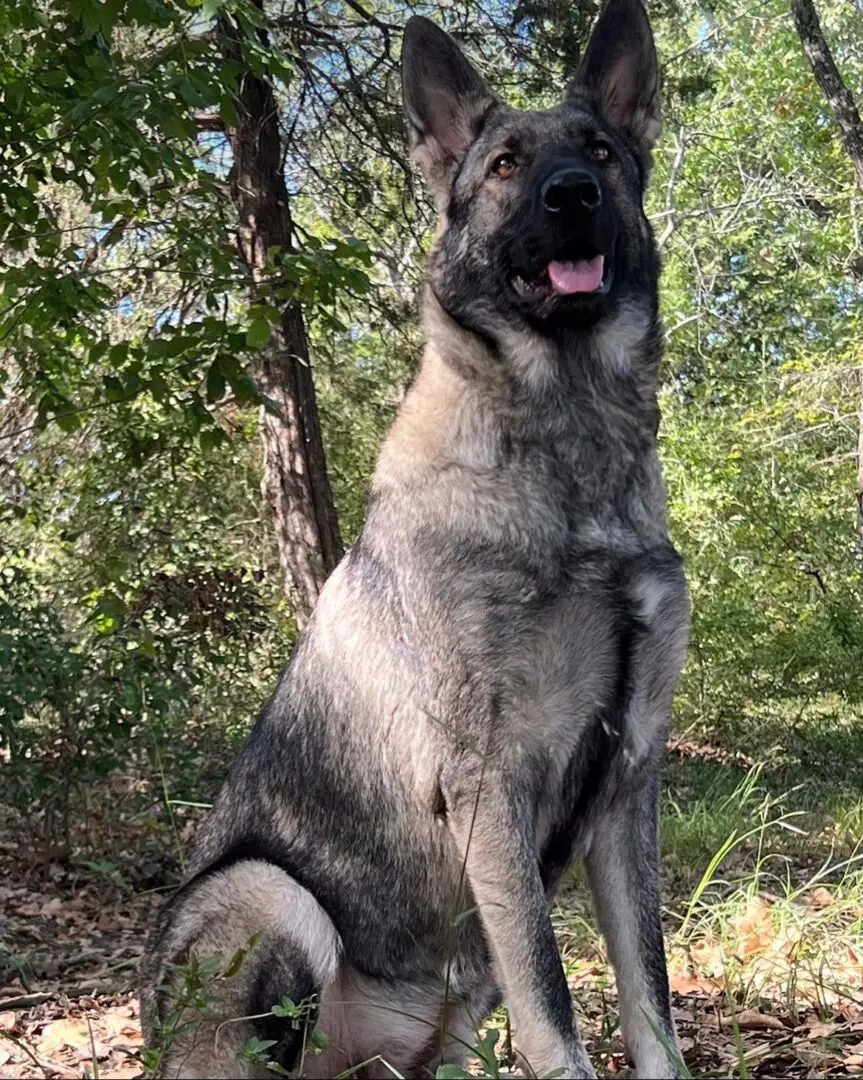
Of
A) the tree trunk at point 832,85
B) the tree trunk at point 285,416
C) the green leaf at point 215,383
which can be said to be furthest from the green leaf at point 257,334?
the tree trunk at point 832,85

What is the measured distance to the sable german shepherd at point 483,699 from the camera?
263cm

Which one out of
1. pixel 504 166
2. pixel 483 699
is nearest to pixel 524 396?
pixel 504 166

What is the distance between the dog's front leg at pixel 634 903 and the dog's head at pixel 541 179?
1.22m

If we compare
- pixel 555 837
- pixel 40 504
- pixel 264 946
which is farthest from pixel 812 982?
pixel 40 504

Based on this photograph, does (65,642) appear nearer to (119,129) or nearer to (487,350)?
(119,129)

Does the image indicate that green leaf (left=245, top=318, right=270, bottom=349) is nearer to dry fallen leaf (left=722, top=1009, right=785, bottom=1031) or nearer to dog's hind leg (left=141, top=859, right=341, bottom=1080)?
dog's hind leg (left=141, top=859, right=341, bottom=1080)

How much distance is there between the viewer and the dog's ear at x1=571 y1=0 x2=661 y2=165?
10.7ft

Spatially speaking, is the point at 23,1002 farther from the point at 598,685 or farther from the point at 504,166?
the point at 504,166

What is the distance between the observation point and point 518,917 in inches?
101

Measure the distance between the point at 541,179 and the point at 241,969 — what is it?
2023 mm

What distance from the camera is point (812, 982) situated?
144 inches

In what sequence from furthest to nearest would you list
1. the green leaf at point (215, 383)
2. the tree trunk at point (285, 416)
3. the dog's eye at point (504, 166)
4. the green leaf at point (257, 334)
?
the tree trunk at point (285, 416) → the green leaf at point (215, 383) → the green leaf at point (257, 334) → the dog's eye at point (504, 166)

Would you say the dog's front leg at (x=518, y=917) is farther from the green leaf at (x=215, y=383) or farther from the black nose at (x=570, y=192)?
the green leaf at (x=215, y=383)

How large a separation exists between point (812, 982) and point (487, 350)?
2.24 m
